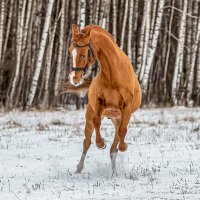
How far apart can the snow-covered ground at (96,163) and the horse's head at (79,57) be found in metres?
1.27

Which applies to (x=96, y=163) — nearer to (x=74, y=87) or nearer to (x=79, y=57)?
(x=74, y=87)

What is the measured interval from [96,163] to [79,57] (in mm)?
2664

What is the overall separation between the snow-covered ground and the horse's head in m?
1.27

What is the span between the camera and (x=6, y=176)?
6660 millimetres

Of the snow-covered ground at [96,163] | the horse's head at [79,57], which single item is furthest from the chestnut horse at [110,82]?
the snow-covered ground at [96,163]

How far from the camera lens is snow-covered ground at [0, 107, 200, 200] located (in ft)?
18.1

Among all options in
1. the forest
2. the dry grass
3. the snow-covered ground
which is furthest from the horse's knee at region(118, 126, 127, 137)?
the forest

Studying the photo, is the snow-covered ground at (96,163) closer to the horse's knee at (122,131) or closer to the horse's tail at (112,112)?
the horse's knee at (122,131)

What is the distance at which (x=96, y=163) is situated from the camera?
7.96m

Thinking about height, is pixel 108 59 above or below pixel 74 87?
above

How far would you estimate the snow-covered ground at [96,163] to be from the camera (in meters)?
5.51

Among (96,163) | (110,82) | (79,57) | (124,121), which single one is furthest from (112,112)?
(96,163)

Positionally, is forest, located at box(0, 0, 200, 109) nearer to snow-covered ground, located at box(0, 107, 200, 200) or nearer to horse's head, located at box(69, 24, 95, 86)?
snow-covered ground, located at box(0, 107, 200, 200)

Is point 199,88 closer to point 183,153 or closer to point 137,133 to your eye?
point 137,133
